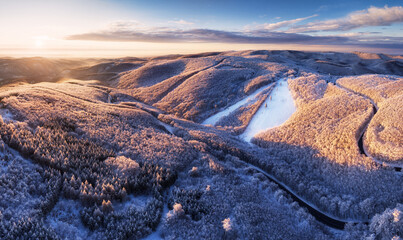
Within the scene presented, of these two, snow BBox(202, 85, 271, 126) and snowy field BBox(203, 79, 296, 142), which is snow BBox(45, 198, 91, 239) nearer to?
snowy field BBox(203, 79, 296, 142)

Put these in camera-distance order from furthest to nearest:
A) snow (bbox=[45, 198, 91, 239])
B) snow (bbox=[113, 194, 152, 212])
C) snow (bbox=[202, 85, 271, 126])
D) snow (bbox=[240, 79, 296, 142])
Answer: snow (bbox=[202, 85, 271, 126]) < snow (bbox=[240, 79, 296, 142]) < snow (bbox=[113, 194, 152, 212]) < snow (bbox=[45, 198, 91, 239])

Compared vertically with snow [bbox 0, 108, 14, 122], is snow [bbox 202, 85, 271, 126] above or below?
below

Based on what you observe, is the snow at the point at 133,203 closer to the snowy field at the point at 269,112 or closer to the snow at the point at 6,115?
the snow at the point at 6,115

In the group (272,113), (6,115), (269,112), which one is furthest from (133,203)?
(269,112)

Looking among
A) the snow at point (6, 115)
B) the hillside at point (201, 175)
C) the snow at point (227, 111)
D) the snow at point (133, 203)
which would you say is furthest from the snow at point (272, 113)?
the snow at point (6, 115)

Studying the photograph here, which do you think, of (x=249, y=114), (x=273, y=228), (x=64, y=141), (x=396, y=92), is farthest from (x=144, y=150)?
(x=396, y=92)

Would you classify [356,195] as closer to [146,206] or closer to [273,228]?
[273,228]

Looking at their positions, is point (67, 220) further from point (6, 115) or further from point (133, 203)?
point (6, 115)

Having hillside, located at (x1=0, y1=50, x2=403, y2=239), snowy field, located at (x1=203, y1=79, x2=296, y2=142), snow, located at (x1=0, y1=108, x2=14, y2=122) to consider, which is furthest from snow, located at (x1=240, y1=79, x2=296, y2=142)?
snow, located at (x1=0, y1=108, x2=14, y2=122)
